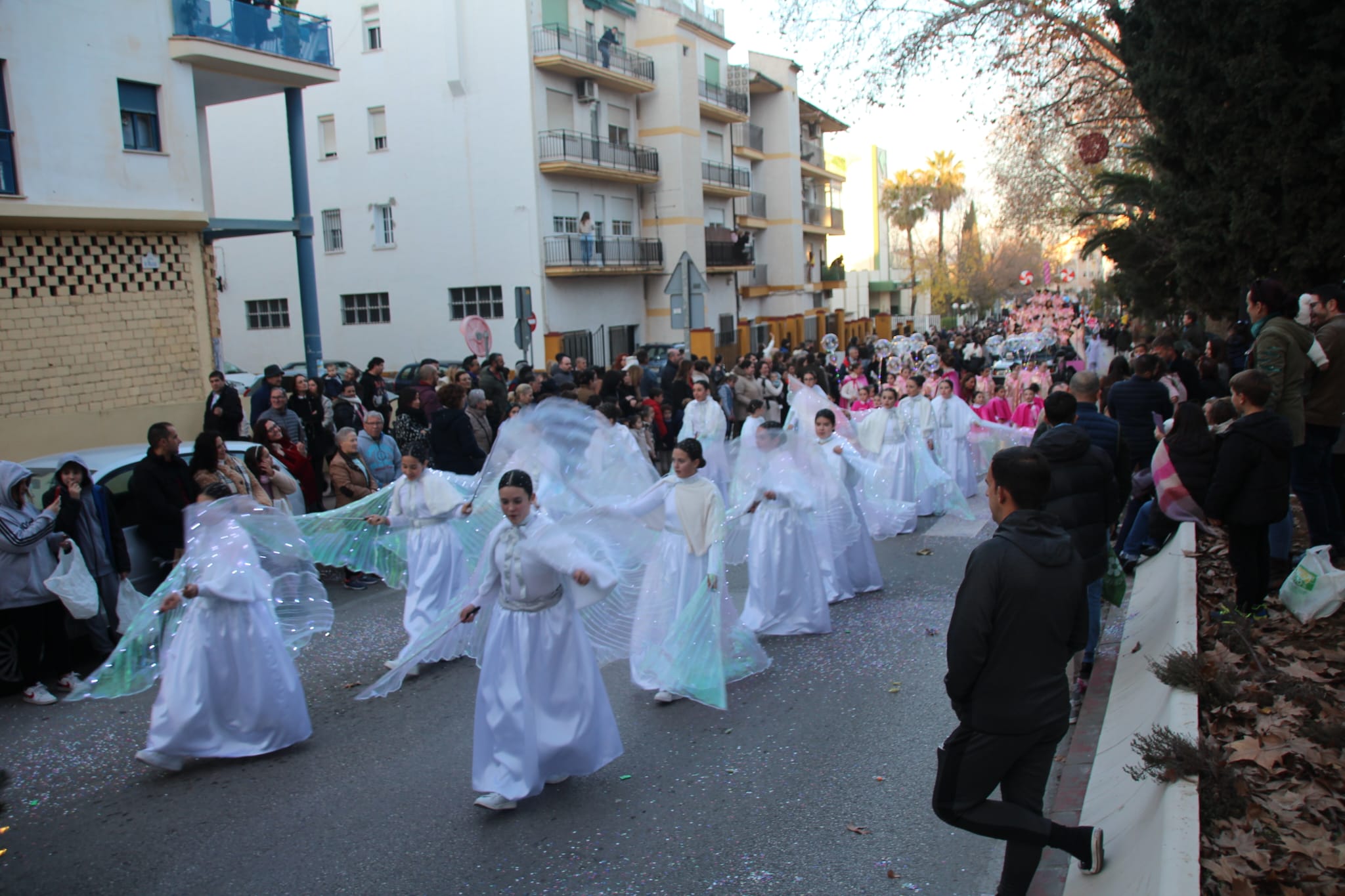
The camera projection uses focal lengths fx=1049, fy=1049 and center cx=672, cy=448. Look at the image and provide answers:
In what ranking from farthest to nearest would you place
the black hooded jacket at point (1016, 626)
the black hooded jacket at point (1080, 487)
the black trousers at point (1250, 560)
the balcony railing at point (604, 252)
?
1. the balcony railing at point (604, 252)
2. the black trousers at point (1250, 560)
3. the black hooded jacket at point (1080, 487)
4. the black hooded jacket at point (1016, 626)

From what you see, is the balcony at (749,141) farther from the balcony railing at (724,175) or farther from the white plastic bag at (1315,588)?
the white plastic bag at (1315,588)

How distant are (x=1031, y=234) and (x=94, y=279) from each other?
3306 cm

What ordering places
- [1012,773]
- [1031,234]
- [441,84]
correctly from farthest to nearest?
[1031,234] → [441,84] → [1012,773]

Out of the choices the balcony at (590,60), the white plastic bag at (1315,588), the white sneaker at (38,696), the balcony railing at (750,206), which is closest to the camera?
the white plastic bag at (1315,588)

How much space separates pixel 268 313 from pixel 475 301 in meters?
7.64

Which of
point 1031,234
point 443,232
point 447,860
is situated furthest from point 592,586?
point 1031,234

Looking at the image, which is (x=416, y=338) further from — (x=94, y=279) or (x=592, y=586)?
(x=592, y=586)

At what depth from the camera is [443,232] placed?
3130 cm

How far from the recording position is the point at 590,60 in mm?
31703

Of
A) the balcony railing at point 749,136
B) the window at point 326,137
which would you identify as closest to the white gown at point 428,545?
the window at point 326,137

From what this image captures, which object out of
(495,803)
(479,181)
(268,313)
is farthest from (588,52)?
(495,803)

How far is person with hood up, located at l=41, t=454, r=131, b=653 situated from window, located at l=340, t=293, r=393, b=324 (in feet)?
82.4

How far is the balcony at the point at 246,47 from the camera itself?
16.5 m

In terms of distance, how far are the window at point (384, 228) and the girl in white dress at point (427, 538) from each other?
25268 mm
